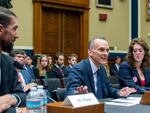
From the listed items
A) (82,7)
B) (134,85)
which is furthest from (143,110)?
(82,7)

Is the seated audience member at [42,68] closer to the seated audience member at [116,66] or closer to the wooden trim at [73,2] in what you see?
the wooden trim at [73,2]

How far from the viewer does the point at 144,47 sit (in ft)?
13.4

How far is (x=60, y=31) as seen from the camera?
10.7 metres

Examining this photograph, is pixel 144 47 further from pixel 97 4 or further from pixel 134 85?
pixel 97 4

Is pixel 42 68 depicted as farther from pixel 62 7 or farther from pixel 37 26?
pixel 62 7

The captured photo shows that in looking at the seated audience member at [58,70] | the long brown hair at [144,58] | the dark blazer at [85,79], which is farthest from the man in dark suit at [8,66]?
the seated audience member at [58,70]

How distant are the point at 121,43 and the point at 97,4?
163 centimetres

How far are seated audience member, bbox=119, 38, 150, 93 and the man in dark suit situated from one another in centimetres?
168

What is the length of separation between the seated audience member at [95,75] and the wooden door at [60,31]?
22.7ft

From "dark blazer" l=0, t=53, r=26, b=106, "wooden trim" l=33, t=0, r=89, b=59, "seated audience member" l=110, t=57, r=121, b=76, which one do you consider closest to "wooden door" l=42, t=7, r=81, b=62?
"wooden trim" l=33, t=0, r=89, b=59

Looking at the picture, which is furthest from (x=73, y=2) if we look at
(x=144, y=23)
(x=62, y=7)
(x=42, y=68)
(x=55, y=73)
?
(x=42, y=68)

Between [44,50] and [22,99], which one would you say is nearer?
[22,99]

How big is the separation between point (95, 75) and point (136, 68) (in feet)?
2.80

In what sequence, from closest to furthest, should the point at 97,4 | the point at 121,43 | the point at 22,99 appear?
the point at 22,99
the point at 97,4
the point at 121,43
